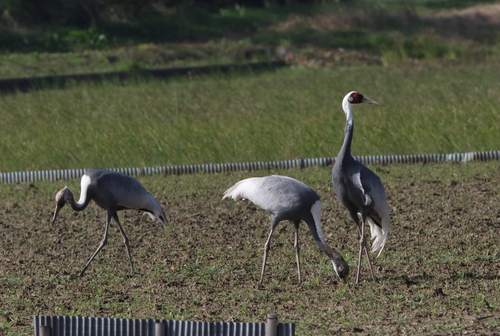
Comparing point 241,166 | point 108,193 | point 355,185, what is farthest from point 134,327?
point 241,166

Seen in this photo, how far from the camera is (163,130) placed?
13062 millimetres

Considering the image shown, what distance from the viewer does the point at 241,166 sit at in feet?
36.0

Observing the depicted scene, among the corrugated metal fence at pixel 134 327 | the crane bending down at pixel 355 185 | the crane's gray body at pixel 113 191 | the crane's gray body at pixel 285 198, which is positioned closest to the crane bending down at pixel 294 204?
the crane's gray body at pixel 285 198

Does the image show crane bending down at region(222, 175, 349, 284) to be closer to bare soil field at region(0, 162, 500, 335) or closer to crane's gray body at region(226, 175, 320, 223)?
crane's gray body at region(226, 175, 320, 223)

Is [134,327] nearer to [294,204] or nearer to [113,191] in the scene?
[294,204]

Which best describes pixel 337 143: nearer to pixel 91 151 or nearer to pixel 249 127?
pixel 249 127

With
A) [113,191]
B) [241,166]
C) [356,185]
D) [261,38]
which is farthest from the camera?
[261,38]

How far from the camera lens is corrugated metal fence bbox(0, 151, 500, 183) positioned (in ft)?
35.4

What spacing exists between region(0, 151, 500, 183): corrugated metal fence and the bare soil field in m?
0.81

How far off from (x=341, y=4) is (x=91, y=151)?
26.0 meters

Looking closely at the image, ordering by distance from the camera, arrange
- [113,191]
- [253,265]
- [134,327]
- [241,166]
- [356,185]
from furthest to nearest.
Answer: [241,166] → [253,265] → [113,191] → [356,185] → [134,327]

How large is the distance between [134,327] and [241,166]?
669 centimetres

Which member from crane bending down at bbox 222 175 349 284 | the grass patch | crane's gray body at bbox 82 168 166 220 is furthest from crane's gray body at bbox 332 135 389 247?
the grass patch

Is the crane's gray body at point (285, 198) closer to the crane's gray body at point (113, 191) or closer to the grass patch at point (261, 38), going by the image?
the crane's gray body at point (113, 191)
